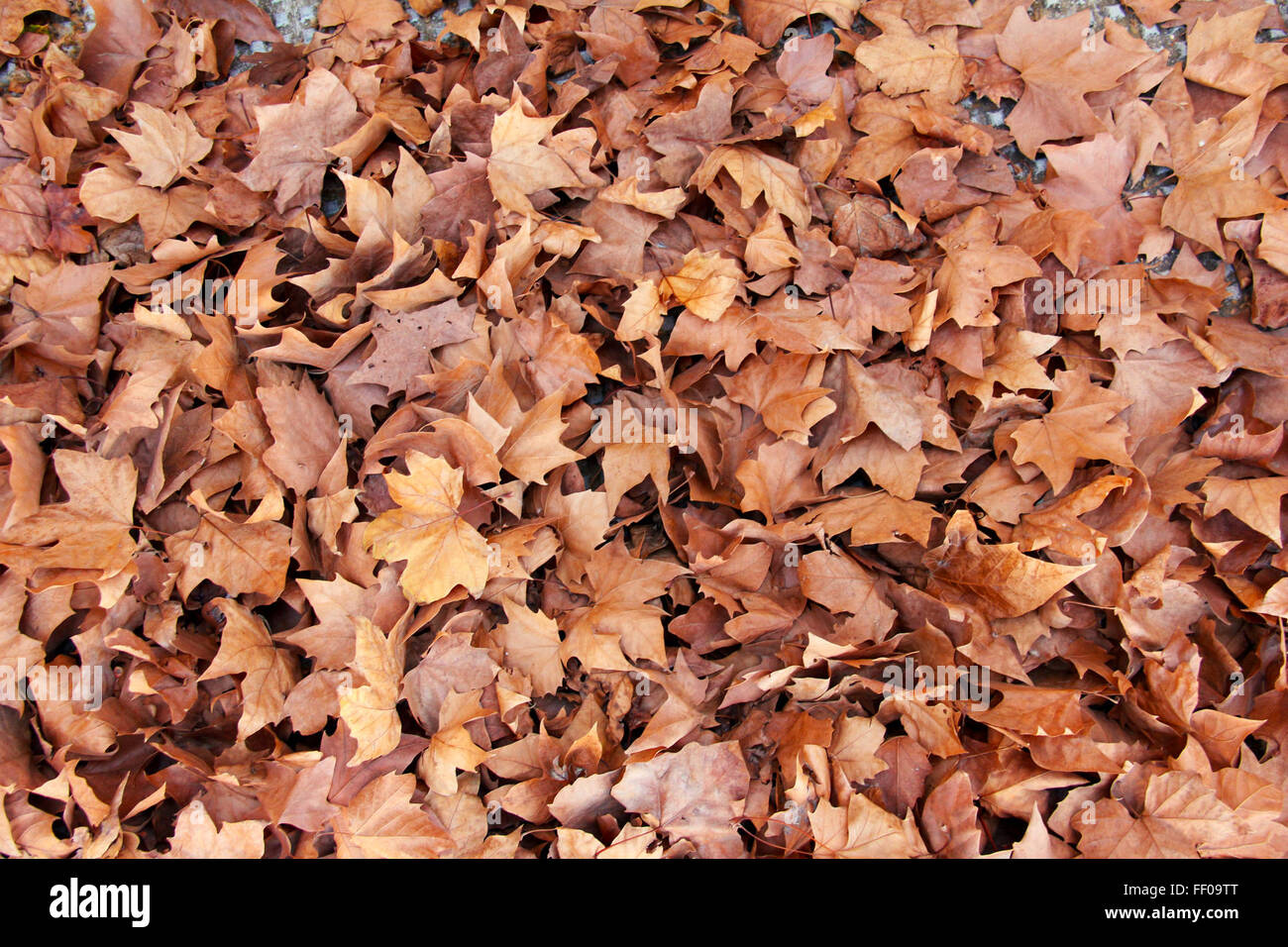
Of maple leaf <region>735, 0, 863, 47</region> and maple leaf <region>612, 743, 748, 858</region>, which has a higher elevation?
maple leaf <region>735, 0, 863, 47</region>

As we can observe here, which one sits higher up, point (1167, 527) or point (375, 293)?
point (375, 293)

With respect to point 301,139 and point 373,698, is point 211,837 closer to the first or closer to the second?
point 373,698

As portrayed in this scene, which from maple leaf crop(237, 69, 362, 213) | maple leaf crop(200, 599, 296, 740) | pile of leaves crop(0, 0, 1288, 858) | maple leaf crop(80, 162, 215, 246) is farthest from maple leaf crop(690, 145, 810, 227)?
maple leaf crop(200, 599, 296, 740)

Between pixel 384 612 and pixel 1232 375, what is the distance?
2.07m

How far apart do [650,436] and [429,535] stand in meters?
0.53

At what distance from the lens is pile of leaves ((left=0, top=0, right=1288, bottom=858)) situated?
1714mm

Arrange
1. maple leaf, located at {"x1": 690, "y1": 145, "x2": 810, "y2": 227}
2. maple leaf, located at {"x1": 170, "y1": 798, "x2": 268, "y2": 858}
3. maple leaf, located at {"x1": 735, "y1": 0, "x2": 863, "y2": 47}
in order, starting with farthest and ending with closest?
maple leaf, located at {"x1": 735, "y1": 0, "x2": 863, "y2": 47} → maple leaf, located at {"x1": 690, "y1": 145, "x2": 810, "y2": 227} → maple leaf, located at {"x1": 170, "y1": 798, "x2": 268, "y2": 858}

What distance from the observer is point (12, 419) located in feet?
5.99

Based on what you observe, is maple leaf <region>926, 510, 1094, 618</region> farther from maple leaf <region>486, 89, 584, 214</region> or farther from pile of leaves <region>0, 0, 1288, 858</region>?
maple leaf <region>486, 89, 584, 214</region>

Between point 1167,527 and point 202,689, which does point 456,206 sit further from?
point 1167,527

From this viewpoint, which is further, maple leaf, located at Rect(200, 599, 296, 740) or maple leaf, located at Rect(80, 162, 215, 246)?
maple leaf, located at Rect(80, 162, 215, 246)

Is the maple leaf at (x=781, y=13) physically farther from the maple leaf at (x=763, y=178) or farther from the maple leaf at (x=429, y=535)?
the maple leaf at (x=429, y=535)

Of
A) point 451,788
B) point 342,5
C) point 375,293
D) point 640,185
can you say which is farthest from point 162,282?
point 451,788

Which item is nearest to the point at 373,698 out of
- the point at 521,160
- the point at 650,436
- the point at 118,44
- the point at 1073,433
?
the point at 650,436
